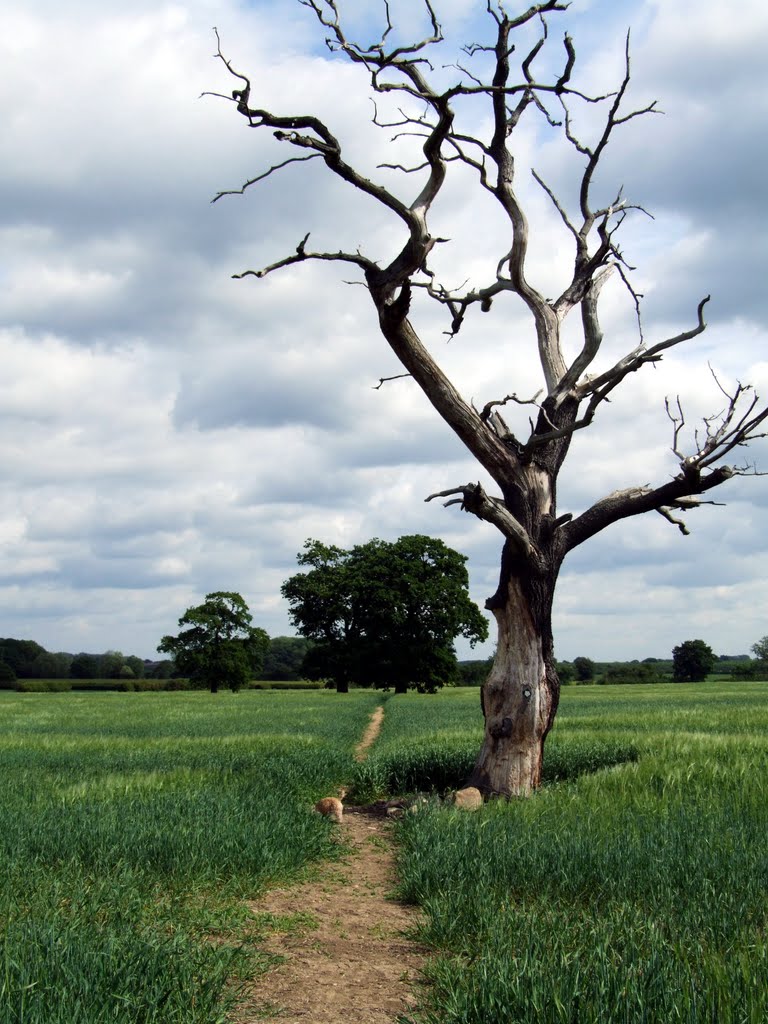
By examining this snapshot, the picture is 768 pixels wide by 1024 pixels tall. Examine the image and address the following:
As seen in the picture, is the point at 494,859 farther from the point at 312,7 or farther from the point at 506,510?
the point at 312,7

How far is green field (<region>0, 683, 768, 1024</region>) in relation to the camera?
377cm

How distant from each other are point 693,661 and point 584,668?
16.0 metres

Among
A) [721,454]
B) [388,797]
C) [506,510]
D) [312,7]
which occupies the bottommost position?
[388,797]

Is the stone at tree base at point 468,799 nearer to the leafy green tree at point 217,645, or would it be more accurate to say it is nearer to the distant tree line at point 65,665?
the leafy green tree at point 217,645

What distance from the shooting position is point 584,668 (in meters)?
108

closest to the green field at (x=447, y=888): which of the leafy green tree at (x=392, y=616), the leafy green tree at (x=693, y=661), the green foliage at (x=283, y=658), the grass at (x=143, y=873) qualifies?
the grass at (x=143, y=873)

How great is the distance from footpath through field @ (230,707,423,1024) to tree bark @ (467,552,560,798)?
2769 millimetres

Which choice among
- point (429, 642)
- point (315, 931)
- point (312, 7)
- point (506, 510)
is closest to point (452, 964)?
point (315, 931)

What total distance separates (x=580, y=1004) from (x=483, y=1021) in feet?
1.37

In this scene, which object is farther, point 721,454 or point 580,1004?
point 721,454

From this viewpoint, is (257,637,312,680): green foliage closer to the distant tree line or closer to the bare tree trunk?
the distant tree line

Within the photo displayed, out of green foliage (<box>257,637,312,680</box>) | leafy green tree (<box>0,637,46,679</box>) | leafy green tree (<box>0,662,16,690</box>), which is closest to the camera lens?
leafy green tree (<box>0,662,16,690</box>)

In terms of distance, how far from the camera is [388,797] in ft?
41.0

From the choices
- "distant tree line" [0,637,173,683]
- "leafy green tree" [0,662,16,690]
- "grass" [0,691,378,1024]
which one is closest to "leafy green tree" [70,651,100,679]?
"distant tree line" [0,637,173,683]
